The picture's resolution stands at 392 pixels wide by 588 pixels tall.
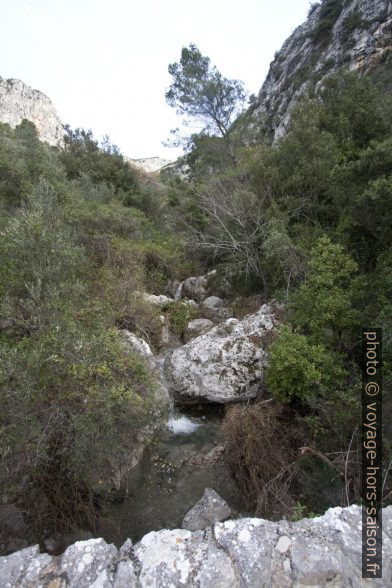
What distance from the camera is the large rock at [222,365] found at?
652 cm

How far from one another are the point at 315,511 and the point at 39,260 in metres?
6.53

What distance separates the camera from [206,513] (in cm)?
459

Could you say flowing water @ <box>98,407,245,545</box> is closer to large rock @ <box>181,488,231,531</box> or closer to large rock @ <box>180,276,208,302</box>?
large rock @ <box>181,488,231,531</box>

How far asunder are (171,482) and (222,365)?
8.29 feet

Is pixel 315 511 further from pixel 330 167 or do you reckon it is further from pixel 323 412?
pixel 330 167

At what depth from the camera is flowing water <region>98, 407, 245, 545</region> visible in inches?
182

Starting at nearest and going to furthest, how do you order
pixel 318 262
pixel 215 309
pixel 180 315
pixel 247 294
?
pixel 318 262 < pixel 180 315 < pixel 215 309 < pixel 247 294

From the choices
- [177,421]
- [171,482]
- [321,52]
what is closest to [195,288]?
[177,421]

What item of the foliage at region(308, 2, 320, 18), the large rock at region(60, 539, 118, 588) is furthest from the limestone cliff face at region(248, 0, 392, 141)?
the large rock at region(60, 539, 118, 588)

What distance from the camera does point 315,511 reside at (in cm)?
444

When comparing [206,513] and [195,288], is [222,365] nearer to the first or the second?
[206,513]

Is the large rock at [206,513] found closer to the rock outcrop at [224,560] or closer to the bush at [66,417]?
the bush at [66,417]

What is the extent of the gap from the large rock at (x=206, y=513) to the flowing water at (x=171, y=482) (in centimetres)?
20

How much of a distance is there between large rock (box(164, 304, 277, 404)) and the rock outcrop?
3.57 meters
